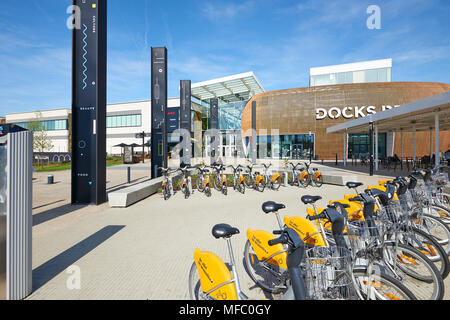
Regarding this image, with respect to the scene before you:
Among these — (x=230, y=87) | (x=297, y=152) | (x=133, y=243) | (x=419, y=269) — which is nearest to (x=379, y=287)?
(x=419, y=269)

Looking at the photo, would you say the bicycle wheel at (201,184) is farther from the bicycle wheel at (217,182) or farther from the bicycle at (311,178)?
the bicycle at (311,178)

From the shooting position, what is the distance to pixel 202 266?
2.04m

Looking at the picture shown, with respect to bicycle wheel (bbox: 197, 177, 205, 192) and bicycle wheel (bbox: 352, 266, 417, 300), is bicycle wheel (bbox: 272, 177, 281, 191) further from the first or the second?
bicycle wheel (bbox: 352, 266, 417, 300)

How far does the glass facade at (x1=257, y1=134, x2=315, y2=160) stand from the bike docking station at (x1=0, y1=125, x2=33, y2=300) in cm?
3240

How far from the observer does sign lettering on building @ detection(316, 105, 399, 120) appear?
1246 inches

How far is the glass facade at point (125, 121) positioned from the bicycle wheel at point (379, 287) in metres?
52.8

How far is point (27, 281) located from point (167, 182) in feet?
18.2

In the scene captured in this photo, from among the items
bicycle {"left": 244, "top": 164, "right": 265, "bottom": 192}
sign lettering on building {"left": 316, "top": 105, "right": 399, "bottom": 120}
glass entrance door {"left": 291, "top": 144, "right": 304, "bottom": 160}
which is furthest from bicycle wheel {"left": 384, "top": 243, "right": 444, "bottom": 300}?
sign lettering on building {"left": 316, "top": 105, "right": 399, "bottom": 120}

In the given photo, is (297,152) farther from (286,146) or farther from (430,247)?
(430,247)

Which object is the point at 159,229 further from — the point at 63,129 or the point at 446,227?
the point at 63,129

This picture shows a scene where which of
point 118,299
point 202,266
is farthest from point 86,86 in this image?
point 202,266

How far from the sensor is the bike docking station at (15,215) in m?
2.32

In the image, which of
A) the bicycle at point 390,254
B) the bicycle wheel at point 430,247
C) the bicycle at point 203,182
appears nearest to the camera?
the bicycle at point 390,254

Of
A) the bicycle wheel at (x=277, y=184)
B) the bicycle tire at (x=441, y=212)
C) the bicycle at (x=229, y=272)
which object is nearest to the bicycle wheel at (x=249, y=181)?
the bicycle wheel at (x=277, y=184)
